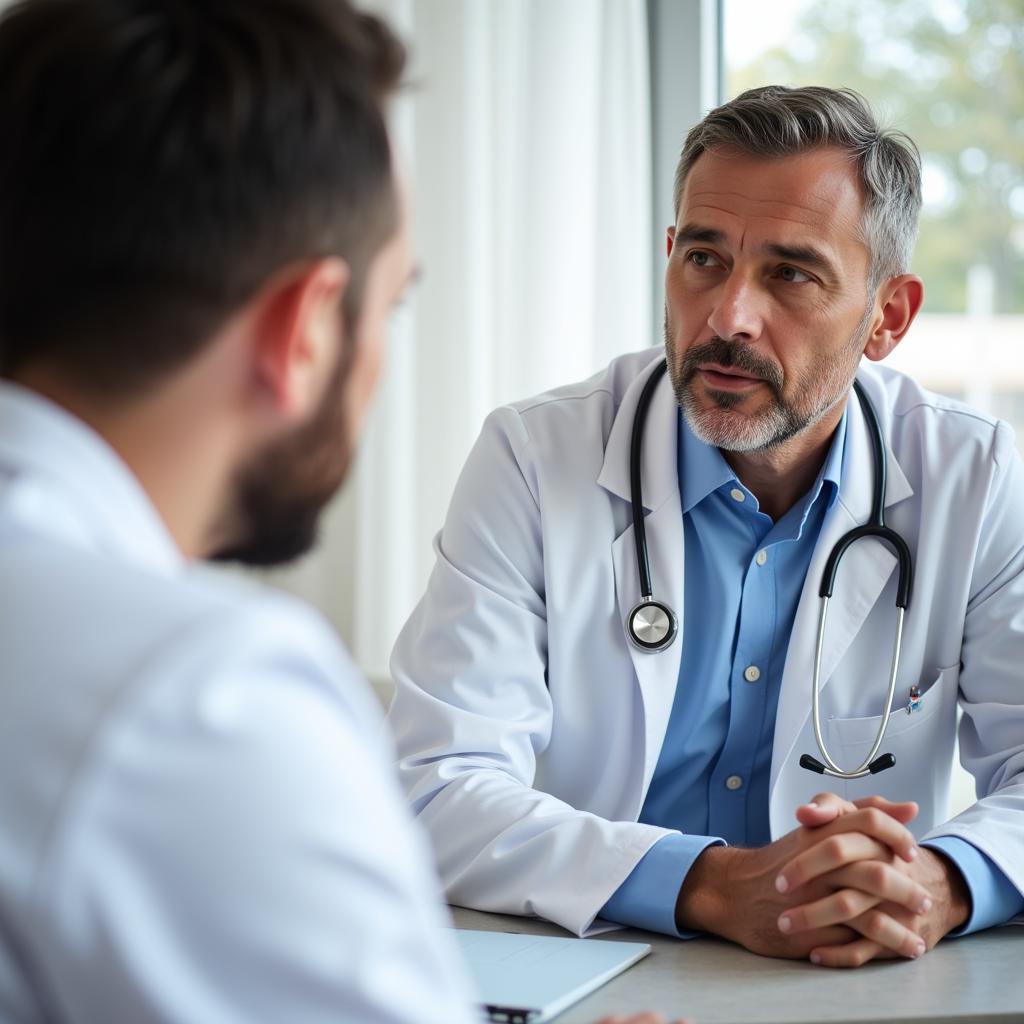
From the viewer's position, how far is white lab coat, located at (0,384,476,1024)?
1.78ft

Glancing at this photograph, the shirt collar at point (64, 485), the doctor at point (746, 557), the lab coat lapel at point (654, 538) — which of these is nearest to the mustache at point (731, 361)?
the doctor at point (746, 557)

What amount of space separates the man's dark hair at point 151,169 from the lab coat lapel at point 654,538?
96 cm

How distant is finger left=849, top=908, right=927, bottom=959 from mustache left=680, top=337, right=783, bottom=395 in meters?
0.73

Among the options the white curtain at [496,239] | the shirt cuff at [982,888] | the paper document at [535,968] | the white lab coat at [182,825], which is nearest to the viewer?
the white lab coat at [182,825]

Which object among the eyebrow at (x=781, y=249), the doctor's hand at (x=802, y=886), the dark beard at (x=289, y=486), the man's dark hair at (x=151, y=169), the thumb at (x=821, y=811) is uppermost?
the man's dark hair at (x=151, y=169)

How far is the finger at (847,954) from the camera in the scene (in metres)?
1.14

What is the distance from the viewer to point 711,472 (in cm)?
171

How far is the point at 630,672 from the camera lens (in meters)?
1.62

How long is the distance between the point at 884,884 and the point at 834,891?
0.05 m

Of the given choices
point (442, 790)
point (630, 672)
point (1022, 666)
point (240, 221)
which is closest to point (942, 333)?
point (1022, 666)

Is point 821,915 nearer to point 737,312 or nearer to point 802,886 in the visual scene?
point 802,886

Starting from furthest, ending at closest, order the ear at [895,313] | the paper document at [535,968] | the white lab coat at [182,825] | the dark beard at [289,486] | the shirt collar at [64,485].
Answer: the ear at [895,313] → the paper document at [535,968] → the dark beard at [289,486] → the shirt collar at [64,485] → the white lab coat at [182,825]

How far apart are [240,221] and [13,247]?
13 centimetres

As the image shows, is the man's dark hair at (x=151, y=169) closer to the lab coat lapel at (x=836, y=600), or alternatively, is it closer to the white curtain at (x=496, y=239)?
the lab coat lapel at (x=836, y=600)
